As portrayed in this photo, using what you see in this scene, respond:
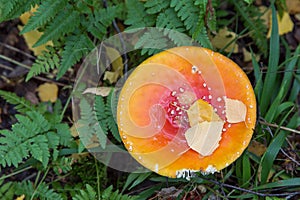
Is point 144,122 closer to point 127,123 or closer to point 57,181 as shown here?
point 127,123

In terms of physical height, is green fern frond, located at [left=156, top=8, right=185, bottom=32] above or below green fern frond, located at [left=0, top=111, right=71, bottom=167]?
above

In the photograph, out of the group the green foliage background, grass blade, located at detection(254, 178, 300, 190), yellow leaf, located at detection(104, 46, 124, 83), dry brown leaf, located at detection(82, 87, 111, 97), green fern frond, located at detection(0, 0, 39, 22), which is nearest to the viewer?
green fern frond, located at detection(0, 0, 39, 22)

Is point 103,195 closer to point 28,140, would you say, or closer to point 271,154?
point 28,140

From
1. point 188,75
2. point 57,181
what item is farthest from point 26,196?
point 188,75

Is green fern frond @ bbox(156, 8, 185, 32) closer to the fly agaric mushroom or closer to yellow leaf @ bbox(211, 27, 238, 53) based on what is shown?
the fly agaric mushroom

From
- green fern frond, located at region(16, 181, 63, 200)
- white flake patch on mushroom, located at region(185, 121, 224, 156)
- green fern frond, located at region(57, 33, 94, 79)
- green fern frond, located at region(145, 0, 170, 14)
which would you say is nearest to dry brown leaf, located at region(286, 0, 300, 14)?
green fern frond, located at region(145, 0, 170, 14)

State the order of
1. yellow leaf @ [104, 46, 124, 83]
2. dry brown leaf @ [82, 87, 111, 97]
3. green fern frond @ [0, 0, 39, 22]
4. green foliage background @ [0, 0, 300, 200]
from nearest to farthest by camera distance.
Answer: green fern frond @ [0, 0, 39, 22], green foliage background @ [0, 0, 300, 200], dry brown leaf @ [82, 87, 111, 97], yellow leaf @ [104, 46, 124, 83]

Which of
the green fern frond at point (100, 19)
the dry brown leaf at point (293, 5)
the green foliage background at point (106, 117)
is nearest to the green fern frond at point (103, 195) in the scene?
the green foliage background at point (106, 117)
